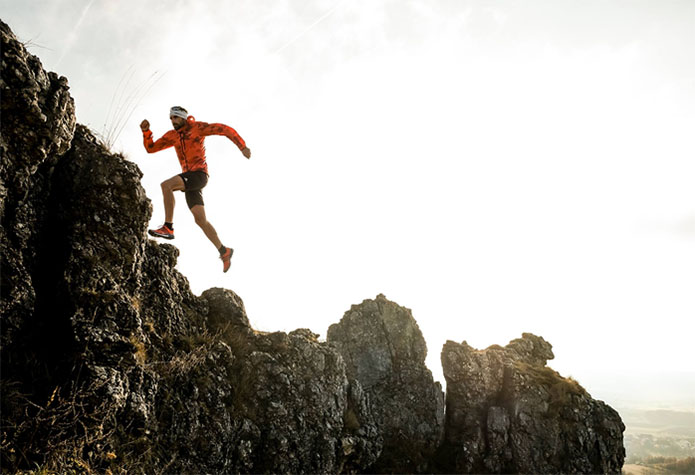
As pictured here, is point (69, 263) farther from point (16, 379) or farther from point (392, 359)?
point (392, 359)

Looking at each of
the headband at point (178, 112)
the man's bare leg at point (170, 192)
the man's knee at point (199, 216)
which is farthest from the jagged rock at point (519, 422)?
the headband at point (178, 112)

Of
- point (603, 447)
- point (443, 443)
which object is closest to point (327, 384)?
point (443, 443)

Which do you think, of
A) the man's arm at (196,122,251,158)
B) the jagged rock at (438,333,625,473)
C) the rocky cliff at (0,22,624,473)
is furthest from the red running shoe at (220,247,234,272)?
the jagged rock at (438,333,625,473)

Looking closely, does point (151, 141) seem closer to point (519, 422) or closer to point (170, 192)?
point (170, 192)

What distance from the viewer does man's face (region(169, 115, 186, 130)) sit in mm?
10172

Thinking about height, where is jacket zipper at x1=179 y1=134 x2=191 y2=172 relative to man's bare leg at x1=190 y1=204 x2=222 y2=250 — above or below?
above

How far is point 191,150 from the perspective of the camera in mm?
10344

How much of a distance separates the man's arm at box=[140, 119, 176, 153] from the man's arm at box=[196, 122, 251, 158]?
0.89 metres

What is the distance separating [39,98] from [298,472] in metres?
12.7

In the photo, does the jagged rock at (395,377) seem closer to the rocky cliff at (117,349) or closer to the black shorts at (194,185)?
the rocky cliff at (117,349)

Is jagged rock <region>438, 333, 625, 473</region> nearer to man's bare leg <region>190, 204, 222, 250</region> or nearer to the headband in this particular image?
man's bare leg <region>190, 204, 222, 250</region>

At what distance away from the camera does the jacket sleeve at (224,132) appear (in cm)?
1046

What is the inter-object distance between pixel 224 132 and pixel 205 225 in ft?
8.62

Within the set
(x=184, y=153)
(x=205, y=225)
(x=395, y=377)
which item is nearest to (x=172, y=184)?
(x=184, y=153)
